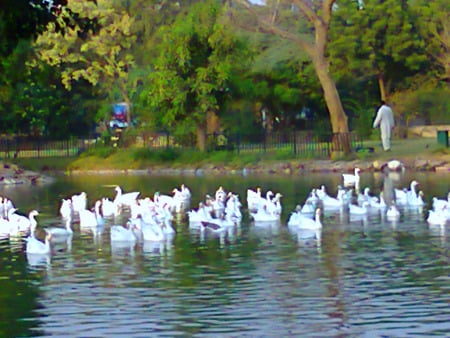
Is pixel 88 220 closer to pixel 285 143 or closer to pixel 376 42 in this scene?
pixel 285 143

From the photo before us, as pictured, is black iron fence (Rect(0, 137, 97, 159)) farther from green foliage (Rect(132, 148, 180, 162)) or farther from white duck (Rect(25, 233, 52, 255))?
white duck (Rect(25, 233, 52, 255))

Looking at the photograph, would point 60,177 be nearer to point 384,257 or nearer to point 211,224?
point 211,224

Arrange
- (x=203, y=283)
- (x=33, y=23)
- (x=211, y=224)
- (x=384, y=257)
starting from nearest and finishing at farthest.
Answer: (x=33, y=23)
(x=203, y=283)
(x=384, y=257)
(x=211, y=224)

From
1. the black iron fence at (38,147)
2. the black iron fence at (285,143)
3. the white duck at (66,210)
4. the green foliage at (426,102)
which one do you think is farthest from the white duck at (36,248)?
the green foliage at (426,102)

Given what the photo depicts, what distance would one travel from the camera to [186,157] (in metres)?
46.4

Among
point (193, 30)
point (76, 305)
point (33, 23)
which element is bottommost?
point (76, 305)

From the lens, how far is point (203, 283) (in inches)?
679

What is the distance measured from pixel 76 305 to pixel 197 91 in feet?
104

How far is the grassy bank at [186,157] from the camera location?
1679 inches

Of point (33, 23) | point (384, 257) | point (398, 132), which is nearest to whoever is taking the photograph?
point (33, 23)

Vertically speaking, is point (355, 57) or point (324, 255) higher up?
point (355, 57)

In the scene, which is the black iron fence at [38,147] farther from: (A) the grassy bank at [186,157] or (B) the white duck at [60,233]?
(B) the white duck at [60,233]

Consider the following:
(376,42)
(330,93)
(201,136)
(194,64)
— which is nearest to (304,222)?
(330,93)

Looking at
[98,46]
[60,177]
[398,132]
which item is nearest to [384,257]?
[60,177]
